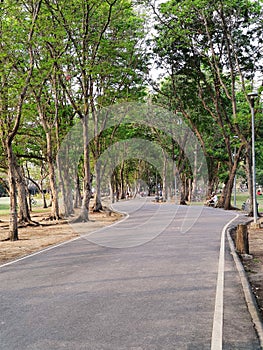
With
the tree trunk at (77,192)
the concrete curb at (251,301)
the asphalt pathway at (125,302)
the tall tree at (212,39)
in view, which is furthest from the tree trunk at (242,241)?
the tree trunk at (77,192)

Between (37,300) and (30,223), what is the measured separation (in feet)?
66.3

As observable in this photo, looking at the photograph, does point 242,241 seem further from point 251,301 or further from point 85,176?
point 85,176

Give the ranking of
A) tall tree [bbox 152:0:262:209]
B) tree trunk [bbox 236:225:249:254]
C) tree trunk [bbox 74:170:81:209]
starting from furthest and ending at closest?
tree trunk [bbox 74:170:81:209]
tall tree [bbox 152:0:262:209]
tree trunk [bbox 236:225:249:254]

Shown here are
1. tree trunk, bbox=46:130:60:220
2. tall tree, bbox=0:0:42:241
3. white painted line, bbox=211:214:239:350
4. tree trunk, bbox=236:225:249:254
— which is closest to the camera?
white painted line, bbox=211:214:239:350

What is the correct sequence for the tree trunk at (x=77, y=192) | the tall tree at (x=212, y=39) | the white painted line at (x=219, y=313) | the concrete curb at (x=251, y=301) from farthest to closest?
the tree trunk at (x=77, y=192) < the tall tree at (x=212, y=39) < the concrete curb at (x=251, y=301) < the white painted line at (x=219, y=313)

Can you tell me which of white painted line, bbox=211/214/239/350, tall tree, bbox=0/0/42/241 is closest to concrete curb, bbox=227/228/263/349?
white painted line, bbox=211/214/239/350

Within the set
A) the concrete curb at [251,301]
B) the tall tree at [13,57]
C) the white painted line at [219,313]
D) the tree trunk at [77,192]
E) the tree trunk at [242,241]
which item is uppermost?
the tall tree at [13,57]

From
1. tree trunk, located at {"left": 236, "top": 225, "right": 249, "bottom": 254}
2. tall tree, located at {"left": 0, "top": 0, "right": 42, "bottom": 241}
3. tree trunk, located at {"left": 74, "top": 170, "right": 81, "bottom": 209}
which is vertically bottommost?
tree trunk, located at {"left": 236, "top": 225, "right": 249, "bottom": 254}

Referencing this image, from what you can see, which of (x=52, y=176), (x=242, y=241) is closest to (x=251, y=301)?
(x=242, y=241)

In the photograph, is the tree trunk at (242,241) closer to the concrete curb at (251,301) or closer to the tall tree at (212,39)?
the concrete curb at (251,301)

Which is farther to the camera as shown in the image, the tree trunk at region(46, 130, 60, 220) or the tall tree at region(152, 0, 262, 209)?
the tree trunk at region(46, 130, 60, 220)

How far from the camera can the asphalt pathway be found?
5.43 meters

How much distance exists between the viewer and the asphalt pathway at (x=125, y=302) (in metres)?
5.43

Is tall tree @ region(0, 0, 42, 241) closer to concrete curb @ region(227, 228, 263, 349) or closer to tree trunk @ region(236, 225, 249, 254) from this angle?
tree trunk @ region(236, 225, 249, 254)
